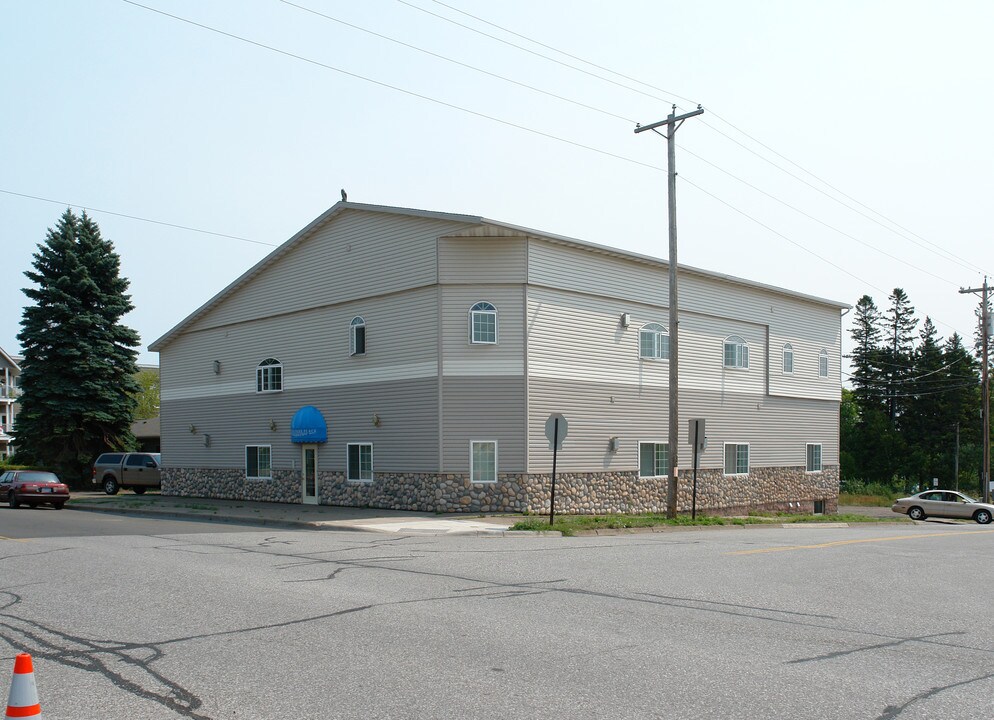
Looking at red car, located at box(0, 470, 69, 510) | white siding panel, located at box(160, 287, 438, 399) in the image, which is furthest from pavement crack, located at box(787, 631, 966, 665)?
red car, located at box(0, 470, 69, 510)

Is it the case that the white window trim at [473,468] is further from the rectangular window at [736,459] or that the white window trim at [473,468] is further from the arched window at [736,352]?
the arched window at [736,352]

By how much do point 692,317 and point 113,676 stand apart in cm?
2761

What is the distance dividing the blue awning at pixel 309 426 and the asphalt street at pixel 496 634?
13788mm

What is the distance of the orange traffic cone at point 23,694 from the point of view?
442 centimetres

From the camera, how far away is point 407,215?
27516 mm

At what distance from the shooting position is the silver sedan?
42.4 meters

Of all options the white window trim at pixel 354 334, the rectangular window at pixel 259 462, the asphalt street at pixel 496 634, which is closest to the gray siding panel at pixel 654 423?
the white window trim at pixel 354 334

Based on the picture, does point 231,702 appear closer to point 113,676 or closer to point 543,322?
point 113,676

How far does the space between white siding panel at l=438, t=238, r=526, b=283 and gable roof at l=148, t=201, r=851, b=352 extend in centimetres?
63

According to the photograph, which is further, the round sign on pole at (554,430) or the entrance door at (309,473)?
the entrance door at (309,473)

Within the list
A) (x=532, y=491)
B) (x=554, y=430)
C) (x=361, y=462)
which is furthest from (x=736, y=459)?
(x=554, y=430)

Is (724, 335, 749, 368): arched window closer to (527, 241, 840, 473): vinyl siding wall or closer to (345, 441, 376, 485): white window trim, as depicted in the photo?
(527, 241, 840, 473): vinyl siding wall

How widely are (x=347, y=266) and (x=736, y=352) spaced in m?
14.7

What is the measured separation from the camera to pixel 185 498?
35094 millimetres
